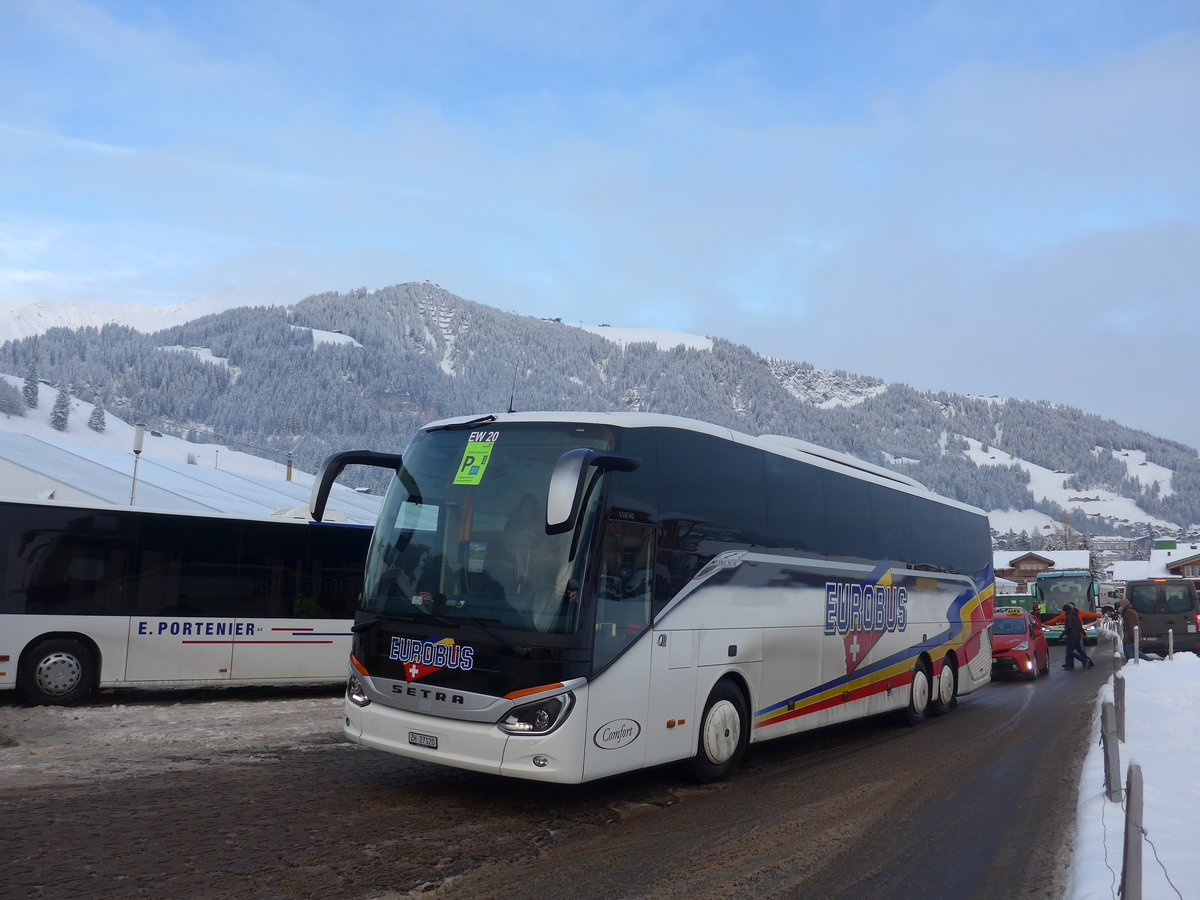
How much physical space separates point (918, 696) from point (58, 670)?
1208 centimetres

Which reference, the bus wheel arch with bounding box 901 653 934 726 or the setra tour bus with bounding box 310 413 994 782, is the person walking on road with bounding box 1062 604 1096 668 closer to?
the bus wheel arch with bounding box 901 653 934 726

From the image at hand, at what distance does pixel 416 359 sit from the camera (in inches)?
7461

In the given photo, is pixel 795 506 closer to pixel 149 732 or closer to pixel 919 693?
pixel 919 693

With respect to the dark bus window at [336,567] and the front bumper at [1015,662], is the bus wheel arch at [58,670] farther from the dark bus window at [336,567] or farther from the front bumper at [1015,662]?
the front bumper at [1015,662]

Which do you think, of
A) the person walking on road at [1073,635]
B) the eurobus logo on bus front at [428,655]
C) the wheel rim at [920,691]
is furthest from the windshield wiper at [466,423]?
the person walking on road at [1073,635]

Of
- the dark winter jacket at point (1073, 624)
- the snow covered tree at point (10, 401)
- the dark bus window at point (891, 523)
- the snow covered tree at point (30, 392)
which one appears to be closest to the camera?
the dark bus window at point (891, 523)

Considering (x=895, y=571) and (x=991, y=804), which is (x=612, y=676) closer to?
(x=991, y=804)

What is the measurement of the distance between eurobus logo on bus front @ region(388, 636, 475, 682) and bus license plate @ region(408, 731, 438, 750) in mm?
417

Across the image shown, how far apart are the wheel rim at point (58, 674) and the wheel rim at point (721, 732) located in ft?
29.5

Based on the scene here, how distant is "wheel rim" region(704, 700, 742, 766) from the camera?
8.76m

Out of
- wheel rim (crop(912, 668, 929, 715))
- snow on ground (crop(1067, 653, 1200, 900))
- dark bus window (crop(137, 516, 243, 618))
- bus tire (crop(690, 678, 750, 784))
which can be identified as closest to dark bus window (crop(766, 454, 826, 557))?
bus tire (crop(690, 678, 750, 784))

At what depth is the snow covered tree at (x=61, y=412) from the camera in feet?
286

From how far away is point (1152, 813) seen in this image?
7461mm

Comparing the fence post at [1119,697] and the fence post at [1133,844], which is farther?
the fence post at [1119,697]
